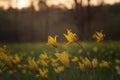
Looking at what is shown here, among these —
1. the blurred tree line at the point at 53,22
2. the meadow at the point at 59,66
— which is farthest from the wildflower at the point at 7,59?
the blurred tree line at the point at 53,22

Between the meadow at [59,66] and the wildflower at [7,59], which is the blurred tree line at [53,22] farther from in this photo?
the wildflower at [7,59]

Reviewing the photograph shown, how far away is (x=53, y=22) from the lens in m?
22.6

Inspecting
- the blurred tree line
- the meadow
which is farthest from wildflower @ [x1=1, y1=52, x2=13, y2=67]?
the blurred tree line

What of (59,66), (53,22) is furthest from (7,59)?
(53,22)

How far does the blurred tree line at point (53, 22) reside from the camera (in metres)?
18.0

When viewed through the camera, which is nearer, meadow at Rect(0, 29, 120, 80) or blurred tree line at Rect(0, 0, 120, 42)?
meadow at Rect(0, 29, 120, 80)

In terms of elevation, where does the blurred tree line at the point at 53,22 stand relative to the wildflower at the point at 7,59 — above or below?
below

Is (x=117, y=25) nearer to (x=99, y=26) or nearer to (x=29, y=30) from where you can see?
(x=99, y=26)

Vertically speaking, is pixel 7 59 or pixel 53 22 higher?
pixel 7 59

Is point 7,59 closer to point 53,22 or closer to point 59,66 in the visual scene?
point 59,66

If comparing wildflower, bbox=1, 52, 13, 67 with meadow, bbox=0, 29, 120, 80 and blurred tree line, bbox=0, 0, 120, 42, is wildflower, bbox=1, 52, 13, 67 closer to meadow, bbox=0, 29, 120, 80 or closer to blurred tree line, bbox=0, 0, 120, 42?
meadow, bbox=0, 29, 120, 80

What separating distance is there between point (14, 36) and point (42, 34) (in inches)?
81.0

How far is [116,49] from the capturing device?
7949 mm

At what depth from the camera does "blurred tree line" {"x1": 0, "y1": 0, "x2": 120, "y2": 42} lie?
59.0 ft
